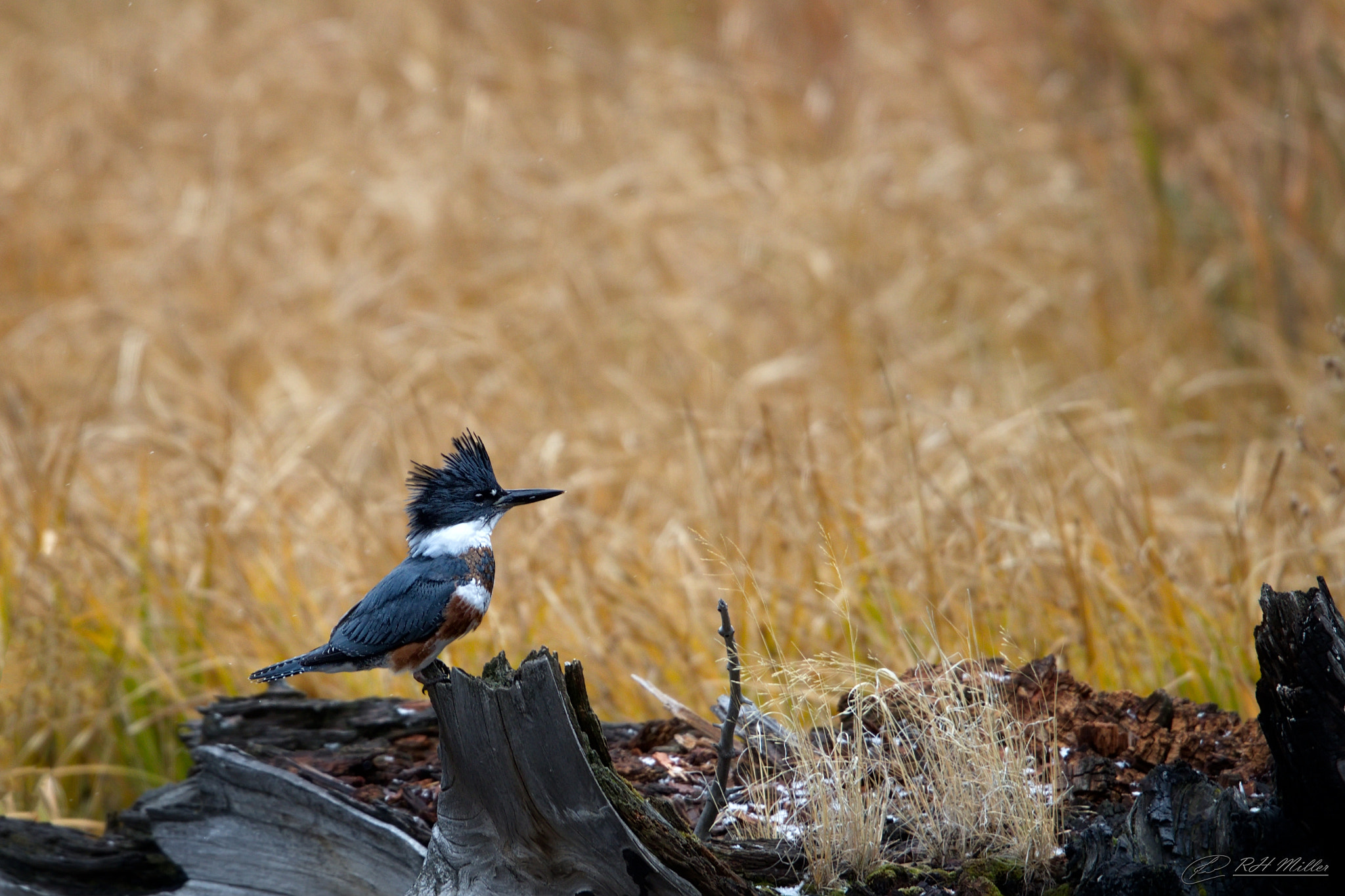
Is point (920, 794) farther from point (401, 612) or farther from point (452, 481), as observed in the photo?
point (452, 481)

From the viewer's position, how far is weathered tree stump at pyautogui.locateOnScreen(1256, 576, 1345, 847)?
2119mm

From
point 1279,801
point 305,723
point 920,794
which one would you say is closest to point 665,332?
point 305,723

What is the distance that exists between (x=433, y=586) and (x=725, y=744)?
26.4 inches

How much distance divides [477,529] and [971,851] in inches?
47.9

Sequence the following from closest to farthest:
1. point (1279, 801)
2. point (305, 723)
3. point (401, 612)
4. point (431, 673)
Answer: point (1279, 801) → point (401, 612) → point (431, 673) → point (305, 723)

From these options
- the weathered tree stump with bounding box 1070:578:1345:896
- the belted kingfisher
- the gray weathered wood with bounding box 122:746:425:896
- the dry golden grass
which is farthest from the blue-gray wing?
the weathered tree stump with bounding box 1070:578:1345:896

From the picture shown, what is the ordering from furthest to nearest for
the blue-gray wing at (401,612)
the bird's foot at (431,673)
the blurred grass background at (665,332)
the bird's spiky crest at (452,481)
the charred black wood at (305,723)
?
the blurred grass background at (665,332) → the charred black wood at (305,723) → the bird's spiky crest at (452,481) → the bird's foot at (431,673) → the blue-gray wing at (401,612)

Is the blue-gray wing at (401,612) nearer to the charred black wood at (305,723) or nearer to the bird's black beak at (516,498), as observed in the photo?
the bird's black beak at (516,498)

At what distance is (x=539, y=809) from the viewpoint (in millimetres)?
2242

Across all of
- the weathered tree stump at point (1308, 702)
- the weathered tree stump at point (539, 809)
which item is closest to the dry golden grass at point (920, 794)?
the weathered tree stump at point (539, 809)

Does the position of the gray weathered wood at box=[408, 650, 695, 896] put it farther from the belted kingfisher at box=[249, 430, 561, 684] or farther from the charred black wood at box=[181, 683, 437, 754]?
the charred black wood at box=[181, 683, 437, 754]

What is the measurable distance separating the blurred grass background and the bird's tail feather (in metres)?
0.91

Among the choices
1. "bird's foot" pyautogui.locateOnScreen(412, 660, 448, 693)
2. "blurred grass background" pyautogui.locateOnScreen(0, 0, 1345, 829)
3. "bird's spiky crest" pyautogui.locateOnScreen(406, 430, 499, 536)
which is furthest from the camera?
"blurred grass background" pyautogui.locateOnScreen(0, 0, 1345, 829)

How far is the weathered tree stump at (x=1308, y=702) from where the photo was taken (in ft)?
6.95
